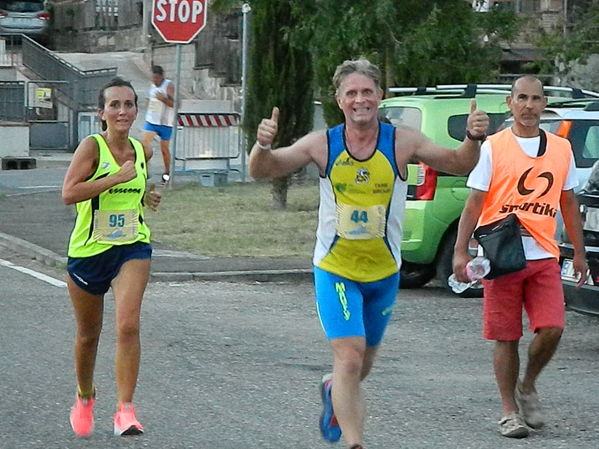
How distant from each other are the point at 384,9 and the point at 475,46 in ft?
6.84

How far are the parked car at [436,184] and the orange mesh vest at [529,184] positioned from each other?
17.2 ft

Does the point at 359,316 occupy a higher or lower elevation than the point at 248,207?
higher

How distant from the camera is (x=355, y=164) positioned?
22.3 feet

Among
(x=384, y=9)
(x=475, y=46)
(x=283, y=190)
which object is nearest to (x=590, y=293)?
(x=384, y=9)

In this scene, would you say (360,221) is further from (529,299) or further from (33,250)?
(33,250)

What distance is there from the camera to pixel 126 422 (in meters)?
7.66

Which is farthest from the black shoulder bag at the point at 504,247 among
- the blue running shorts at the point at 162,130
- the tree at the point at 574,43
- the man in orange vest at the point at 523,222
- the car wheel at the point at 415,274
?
the blue running shorts at the point at 162,130


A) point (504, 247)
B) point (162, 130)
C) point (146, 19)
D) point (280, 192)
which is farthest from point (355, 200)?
point (146, 19)

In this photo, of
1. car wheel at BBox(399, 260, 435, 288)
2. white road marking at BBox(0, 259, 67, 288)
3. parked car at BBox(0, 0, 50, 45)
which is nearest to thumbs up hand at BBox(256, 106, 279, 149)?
car wheel at BBox(399, 260, 435, 288)

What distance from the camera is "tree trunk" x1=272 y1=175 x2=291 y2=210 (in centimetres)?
2082

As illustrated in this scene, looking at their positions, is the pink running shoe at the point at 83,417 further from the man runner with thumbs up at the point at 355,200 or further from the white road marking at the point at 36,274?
the white road marking at the point at 36,274

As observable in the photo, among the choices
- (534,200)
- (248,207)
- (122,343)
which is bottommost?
(248,207)

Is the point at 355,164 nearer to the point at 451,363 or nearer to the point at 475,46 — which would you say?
the point at 451,363

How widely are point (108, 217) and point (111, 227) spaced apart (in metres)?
0.05
